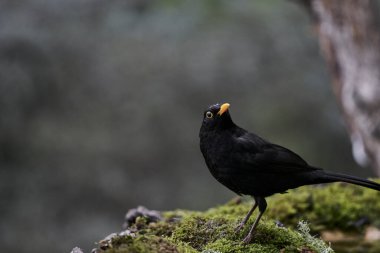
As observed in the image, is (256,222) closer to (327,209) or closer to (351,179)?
(351,179)

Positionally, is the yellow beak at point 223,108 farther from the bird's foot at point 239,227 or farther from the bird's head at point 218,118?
the bird's foot at point 239,227

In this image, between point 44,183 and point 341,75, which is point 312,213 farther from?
point 44,183

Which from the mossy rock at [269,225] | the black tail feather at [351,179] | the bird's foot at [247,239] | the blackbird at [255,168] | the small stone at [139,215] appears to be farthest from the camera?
the small stone at [139,215]

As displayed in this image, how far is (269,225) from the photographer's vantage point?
4.00 m

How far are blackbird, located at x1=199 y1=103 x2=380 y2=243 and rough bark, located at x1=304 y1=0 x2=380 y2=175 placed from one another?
3161 millimetres

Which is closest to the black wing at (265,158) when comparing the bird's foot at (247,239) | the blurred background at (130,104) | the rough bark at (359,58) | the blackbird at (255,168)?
the blackbird at (255,168)

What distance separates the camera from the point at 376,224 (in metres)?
5.43

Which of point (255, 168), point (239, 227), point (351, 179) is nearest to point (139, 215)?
point (239, 227)

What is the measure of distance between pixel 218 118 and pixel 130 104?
641cm

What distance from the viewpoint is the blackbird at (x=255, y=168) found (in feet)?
13.2

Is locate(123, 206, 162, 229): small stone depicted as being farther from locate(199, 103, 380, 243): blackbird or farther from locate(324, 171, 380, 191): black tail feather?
locate(324, 171, 380, 191): black tail feather

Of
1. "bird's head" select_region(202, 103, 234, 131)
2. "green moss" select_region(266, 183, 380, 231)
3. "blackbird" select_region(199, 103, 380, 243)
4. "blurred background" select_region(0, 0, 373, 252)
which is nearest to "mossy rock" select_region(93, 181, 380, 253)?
"green moss" select_region(266, 183, 380, 231)

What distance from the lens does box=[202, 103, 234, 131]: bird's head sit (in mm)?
4242

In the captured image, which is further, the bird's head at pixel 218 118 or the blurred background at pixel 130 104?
the blurred background at pixel 130 104
